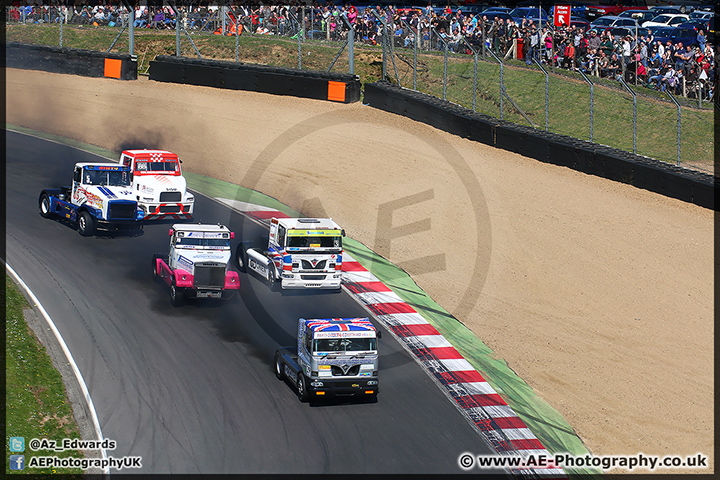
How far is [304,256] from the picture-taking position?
19938mm

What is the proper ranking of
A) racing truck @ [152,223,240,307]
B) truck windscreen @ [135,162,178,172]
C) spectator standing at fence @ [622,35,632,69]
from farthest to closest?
spectator standing at fence @ [622,35,632,69], truck windscreen @ [135,162,178,172], racing truck @ [152,223,240,307]

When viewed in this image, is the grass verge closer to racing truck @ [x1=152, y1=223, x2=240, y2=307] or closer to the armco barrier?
racing truck @ [x1=152, y1=223, x2=240, y2=307]

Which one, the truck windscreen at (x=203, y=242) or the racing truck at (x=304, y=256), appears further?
the racing truck at (x=304, y=256)

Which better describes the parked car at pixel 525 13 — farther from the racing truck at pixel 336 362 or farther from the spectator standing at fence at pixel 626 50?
the racing truck at pixel 336 362

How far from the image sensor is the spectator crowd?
33.6 m

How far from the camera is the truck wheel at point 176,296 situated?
19.1m

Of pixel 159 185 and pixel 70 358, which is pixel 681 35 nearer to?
pixel 159 185

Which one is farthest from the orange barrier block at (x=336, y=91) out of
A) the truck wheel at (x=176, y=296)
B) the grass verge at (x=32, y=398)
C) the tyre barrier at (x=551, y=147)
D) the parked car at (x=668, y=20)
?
the parked car at (x=668, y=20)

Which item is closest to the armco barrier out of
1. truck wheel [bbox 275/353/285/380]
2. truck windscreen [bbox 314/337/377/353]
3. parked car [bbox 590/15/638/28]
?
truck wheel [bbox 275/353/285/380]

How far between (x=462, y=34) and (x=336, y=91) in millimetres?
8333

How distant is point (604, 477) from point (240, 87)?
82.1 feet

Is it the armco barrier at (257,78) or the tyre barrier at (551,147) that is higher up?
the armco barrier at (257,78)

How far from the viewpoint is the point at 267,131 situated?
30766mm

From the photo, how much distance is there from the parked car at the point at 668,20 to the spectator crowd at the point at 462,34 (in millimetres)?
7406
